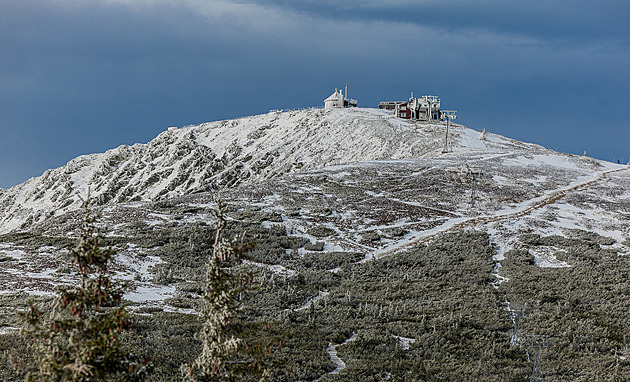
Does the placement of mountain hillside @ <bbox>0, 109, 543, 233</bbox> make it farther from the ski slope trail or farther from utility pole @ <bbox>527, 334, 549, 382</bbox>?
utility pole @ <bbox>527, 334, 549, 382</bbox>

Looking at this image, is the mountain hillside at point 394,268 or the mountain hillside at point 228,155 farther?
the mountain hillside at point 228,155

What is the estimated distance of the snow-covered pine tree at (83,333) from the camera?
6.77 meters

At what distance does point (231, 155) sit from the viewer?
93938 millimetres

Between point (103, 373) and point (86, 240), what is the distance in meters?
2.27

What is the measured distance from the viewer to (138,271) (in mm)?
24219

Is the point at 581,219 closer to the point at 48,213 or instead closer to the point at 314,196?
the point at 314,196

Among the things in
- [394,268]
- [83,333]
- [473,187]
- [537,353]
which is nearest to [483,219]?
[473,187]

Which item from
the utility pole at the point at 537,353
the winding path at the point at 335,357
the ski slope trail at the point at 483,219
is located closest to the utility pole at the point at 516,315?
the utility pole at the point at 537,353

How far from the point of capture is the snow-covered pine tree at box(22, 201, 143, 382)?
22.2ft

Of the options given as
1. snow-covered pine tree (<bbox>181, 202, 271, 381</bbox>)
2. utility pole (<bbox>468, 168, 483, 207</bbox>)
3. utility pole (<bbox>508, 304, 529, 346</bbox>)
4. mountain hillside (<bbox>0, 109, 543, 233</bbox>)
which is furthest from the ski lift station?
snow-covered pine tree (<bbox>181, 202, 271, 381</bbox>)

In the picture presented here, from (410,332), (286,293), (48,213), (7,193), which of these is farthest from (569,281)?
(7,193)

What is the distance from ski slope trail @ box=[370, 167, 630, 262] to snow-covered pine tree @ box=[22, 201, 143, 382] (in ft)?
79.1

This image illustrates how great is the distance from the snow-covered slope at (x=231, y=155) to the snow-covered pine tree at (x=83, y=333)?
2734 inches

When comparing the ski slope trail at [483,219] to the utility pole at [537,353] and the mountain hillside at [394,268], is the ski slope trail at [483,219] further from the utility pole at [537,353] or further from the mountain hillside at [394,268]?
the utility pole at [537,353]
